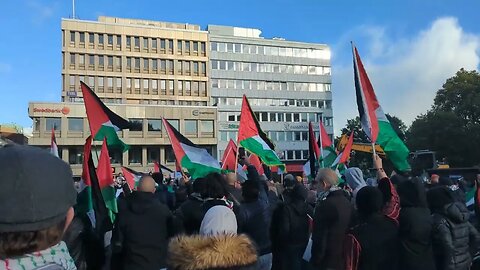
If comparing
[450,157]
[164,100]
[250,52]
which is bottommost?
[450,157]

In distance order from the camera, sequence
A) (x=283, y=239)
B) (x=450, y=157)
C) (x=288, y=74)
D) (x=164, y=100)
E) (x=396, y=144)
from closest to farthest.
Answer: (x=283, y=239), (x=396, y=144), (x=450, y=157), (x=164, y=100), (x=288, y=74)

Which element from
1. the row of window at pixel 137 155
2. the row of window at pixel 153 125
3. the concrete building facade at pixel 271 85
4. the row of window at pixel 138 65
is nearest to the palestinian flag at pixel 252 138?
the row of window at pixel 153 125

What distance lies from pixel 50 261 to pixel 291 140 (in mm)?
77155

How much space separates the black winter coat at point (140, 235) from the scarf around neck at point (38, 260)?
156 inches

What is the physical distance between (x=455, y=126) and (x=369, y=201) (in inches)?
1964

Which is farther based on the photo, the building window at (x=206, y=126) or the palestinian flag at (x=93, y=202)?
the building window at (x=206, y=126)

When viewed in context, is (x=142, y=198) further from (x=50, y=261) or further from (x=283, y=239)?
(x=50, y=261)

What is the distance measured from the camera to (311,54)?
3356 inches

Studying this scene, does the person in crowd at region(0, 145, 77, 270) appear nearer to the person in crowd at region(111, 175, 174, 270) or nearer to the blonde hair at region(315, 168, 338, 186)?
the person in crowd at region(111, 175, 174, 270)

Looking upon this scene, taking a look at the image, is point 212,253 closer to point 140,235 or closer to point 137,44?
point 140,235

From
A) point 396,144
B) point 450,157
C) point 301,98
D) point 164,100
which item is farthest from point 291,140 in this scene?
point 396,144

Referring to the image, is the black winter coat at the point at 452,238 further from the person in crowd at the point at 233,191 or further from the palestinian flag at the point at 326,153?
the palestinian flag at the point at 326,153

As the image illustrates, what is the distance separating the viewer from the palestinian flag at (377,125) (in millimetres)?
7656

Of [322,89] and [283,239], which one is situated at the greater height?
[322,89]
